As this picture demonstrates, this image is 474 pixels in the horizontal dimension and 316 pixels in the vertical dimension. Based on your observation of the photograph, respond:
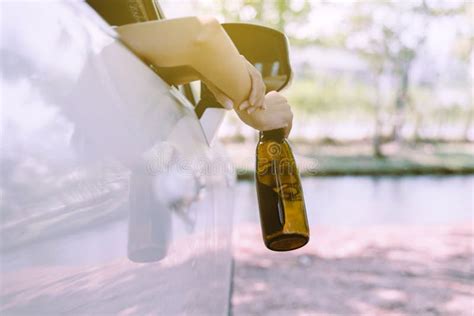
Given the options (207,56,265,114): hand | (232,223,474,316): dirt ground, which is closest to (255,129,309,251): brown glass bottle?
(207,56,265,114): hand

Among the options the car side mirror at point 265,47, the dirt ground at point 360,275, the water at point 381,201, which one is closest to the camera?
the car side mirror at point 265,47

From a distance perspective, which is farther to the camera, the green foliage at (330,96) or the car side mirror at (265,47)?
the green foliage at (330,96)

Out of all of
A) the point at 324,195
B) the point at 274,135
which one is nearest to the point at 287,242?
the point at 274,135

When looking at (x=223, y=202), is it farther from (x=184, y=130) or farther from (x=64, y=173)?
(x=64, y=173)

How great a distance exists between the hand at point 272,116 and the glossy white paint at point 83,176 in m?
0.23

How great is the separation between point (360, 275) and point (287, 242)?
331cm

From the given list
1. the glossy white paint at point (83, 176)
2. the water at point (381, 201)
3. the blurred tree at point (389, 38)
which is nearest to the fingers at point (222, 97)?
the glossy white paint at point (83, 176)

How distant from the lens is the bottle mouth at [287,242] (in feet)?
4.35

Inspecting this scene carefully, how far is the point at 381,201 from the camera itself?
8.66m

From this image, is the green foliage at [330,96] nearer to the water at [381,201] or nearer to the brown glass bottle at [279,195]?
the water at [381,201]

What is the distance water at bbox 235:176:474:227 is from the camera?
23.7 feet

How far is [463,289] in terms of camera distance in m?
4.05

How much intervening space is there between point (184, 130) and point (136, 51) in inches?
9.2

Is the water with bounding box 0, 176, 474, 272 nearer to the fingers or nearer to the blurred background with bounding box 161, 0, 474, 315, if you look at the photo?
the blurred background with bounding box 161, 0, 474, 315
